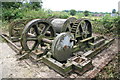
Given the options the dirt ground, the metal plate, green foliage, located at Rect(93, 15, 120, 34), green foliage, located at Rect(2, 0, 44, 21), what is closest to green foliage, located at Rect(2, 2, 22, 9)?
green foliage, located at Rect(2, 0, 44, 21)

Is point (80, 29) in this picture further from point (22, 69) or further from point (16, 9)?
point (16, 9)

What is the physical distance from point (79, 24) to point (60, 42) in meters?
2.21

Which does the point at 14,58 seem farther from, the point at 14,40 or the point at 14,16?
the point at 14,16

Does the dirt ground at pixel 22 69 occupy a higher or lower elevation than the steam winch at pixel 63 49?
lower

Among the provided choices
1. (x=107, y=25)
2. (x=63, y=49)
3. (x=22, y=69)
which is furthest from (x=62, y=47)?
(x=107, y=25)

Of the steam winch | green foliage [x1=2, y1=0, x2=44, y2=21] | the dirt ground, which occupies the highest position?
green foliage [x1=2, y1=0, x2=44, y2=21]

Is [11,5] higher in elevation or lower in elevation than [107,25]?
higher

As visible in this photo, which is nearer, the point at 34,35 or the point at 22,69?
the point at 22,69

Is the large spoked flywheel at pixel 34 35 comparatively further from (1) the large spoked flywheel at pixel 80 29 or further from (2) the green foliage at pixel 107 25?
(2) the green foliage at pixel 107 25

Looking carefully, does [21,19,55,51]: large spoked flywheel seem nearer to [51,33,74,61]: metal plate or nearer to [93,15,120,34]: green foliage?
[51,33,74,61]: metal plate

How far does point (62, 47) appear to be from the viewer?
402 cm

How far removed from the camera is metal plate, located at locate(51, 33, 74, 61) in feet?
12.6

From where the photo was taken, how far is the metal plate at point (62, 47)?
151 inches

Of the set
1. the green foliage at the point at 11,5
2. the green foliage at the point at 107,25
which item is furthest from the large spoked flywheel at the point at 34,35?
the green foliage at the point at 11,5
